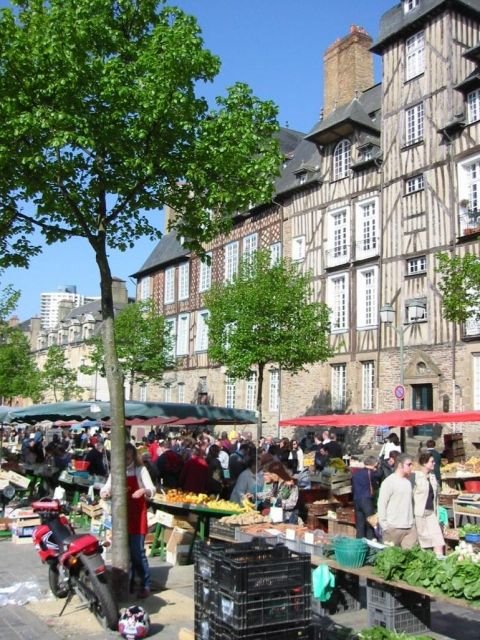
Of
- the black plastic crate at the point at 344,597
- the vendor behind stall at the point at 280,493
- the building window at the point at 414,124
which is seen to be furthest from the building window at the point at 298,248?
the black plastic crate at the point at 344,597

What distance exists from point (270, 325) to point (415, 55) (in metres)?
10.3

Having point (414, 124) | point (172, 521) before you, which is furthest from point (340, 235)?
point (172, 521)

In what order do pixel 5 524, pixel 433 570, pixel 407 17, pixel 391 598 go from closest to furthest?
pixel 433 570 < pixel 391 598 < pixel 5 524 < pixel 407 17

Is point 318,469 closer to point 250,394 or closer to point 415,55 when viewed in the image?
point 415,55

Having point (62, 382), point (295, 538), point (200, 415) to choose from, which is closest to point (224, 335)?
point (200, 415)

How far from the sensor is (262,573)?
476cm

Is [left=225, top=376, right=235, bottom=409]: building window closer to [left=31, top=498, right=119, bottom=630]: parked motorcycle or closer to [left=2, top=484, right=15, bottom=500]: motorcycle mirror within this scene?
[left=2, top=484, right=15, bottom=500]: motorcycle mirror

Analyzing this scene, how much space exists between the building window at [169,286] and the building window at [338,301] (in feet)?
48.5

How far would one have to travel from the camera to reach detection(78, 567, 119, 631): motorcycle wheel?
21.1 feet

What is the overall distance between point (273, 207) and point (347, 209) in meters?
5.43

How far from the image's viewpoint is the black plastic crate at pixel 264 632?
15.2 ft

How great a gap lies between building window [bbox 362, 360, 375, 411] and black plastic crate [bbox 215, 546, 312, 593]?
66.0 ft

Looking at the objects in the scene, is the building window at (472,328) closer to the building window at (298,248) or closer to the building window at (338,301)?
the building window at (338,301)

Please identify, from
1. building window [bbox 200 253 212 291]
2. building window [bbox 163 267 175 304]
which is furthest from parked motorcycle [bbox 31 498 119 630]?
building window [bbox 163 267 175 304]
